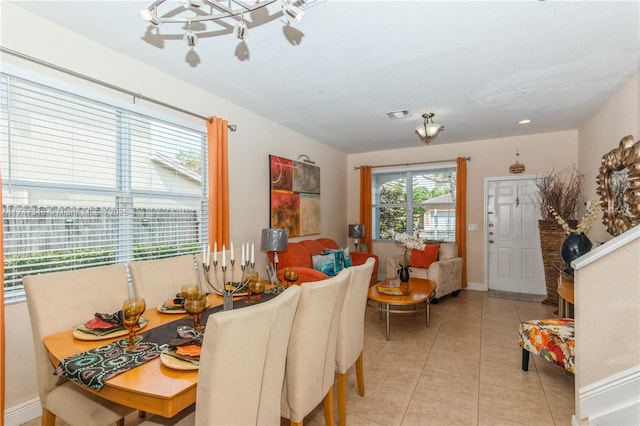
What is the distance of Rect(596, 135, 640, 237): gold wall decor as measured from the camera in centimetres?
222

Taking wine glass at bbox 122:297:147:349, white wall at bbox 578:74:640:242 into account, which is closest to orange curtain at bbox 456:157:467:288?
white wall at bbox 578:74:640:242

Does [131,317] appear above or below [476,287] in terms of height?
Result: above

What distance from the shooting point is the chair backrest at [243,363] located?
105 centimetres

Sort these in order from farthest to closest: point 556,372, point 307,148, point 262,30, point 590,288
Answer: point 307,148
point 556,372
point 262,30
point 590,288

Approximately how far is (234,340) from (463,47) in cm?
265

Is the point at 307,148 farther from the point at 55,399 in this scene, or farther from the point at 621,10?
the point at 55,399

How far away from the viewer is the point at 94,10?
2.08m

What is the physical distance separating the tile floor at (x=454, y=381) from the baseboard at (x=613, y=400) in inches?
10.9

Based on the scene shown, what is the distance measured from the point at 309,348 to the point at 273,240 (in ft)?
7.89

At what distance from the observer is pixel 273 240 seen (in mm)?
3881

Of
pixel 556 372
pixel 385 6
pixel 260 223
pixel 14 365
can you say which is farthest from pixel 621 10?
pixel 14 365

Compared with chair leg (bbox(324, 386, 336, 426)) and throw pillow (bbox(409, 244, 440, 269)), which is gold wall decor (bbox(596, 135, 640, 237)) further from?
throw pillow (bbox(409, 244, 440, 269))

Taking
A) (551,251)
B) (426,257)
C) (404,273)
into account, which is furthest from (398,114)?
(551,251)

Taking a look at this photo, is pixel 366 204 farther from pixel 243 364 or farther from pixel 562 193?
pixel 243 364
